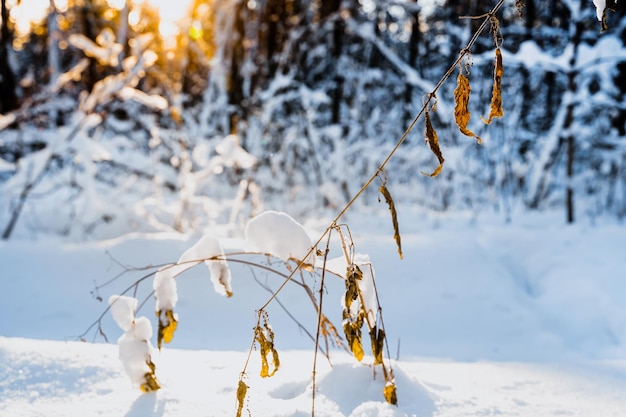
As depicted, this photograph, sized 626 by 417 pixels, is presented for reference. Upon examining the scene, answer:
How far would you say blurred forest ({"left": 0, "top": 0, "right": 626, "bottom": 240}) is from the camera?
3.81 metres

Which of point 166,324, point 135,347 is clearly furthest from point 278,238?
point 135,347

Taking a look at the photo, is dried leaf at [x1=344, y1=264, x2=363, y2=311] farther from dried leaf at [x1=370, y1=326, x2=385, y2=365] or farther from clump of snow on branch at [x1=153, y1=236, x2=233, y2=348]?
clump of snow on branch at [x1=153, y1=236, x2=233, y2=348]

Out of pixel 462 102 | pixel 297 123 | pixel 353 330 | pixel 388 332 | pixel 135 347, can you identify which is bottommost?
pixel 388 332

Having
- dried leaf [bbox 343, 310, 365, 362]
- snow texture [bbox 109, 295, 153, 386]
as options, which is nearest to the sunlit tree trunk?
snow texture [bbox 109, 295, 153, 386]

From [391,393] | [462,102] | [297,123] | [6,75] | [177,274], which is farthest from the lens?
[297,123]

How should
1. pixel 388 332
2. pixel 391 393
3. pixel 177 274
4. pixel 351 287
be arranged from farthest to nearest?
pixel 388 332 → pixel 177 274 → pixel 391 393 → pixel 351 287

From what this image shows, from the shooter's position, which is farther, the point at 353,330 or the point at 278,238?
the point at 278,238

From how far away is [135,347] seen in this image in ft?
3.88

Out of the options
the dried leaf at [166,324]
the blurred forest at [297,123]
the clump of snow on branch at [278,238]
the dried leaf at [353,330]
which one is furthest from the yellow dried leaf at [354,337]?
the blurred forest at [297,123]

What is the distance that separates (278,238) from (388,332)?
1.32 m

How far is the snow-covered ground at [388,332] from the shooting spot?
1203 millimetres

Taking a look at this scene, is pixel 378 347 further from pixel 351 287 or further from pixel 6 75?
pixel 6 75

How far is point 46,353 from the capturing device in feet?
4.64

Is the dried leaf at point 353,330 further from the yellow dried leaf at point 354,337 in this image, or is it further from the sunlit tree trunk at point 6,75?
the sunlit tree trunk at point 6,75
